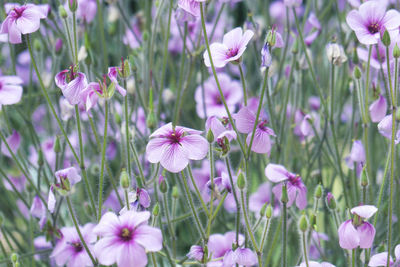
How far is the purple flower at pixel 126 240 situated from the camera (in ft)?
1.67

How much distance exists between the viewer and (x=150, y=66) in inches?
35.7

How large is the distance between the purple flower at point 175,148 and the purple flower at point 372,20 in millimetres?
237

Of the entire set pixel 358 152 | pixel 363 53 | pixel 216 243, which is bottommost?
pixel 216 243

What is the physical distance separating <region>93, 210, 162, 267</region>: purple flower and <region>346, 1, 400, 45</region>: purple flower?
0.34 m

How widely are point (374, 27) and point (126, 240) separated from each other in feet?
1.31

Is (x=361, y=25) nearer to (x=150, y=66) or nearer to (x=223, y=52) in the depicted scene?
(x=223, y=52)

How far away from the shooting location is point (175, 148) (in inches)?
23.2

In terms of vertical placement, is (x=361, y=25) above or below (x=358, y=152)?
above

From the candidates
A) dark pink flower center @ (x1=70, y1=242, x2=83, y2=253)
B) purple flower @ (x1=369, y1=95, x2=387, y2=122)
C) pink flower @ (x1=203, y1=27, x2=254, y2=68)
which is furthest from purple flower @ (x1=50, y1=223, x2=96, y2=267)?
purple flower @ (x1=369, y1=95, x2=387, y2=122)

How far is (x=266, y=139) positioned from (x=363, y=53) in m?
0.22

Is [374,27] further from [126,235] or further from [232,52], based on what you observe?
[126,235]

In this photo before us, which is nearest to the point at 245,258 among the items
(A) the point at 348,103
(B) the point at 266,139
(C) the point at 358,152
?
(B) the point at 266,139

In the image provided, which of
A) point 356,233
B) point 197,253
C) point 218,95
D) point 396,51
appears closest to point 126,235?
point 197,253

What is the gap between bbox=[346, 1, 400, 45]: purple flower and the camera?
67 centimetres
